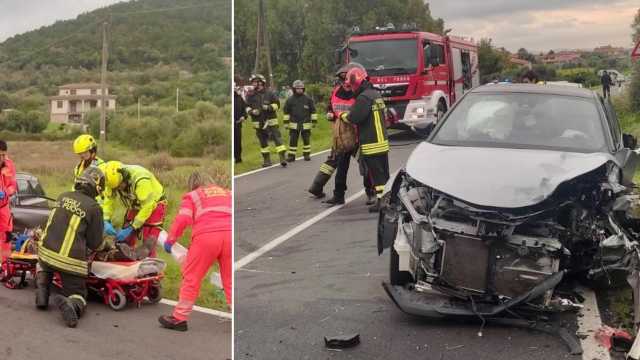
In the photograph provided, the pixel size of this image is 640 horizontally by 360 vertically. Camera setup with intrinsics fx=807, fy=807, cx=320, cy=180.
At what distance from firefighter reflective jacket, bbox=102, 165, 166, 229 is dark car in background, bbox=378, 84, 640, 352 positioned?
122 cm

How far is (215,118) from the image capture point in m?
Answer: 3.10

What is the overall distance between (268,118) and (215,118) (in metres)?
1.67

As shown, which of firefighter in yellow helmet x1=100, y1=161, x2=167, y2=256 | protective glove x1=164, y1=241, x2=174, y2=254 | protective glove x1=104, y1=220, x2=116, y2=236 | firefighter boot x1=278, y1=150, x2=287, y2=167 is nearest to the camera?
protective glove x1=164, y1=241, x2=174, y2=254

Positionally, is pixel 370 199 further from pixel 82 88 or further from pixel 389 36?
pixel 389 36

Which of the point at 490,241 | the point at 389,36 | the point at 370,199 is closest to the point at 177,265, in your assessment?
the point at 490,241

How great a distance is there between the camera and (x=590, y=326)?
3.82 metres

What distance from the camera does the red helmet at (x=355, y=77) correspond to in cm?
622

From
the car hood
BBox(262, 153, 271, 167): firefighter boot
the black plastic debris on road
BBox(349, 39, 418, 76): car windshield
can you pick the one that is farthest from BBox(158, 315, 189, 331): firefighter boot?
BBox(349, 39, 418, 76): car windshield

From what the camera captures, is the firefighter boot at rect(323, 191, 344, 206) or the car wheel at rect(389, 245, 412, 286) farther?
the firefighter boot at rect(323, 191, 344, 206)

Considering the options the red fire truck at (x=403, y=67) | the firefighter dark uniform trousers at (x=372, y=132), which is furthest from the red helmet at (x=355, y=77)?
the red fire truck at (x=403, y=67)

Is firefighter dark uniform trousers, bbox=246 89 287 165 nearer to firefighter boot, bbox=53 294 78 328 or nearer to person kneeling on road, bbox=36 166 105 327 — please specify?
person kneeling on road, bbox=36 166 105 327

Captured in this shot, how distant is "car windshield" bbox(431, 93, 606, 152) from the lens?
14.6ft

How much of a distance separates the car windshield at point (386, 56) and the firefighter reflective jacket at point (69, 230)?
9091 millimetres

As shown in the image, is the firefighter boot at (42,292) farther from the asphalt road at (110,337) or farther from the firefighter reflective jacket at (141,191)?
the firefighter reflective jacket at (141,191)
